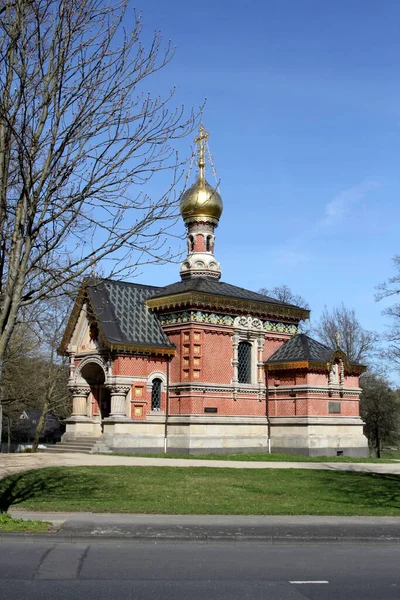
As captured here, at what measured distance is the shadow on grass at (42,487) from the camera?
1452 centimetres

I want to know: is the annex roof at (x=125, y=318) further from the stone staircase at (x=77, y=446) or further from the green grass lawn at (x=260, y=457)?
the green grass lawn at (x=260, y=457)

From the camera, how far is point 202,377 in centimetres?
Result: 3020

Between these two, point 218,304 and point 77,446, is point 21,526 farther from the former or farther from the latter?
point 218,304

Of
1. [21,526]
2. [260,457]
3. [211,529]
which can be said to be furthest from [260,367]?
[21,526]

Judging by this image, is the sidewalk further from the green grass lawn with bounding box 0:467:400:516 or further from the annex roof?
the annex roof

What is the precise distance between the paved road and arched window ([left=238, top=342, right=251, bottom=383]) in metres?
7.12

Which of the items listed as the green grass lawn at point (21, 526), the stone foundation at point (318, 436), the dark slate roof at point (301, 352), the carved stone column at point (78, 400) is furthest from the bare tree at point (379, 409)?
the green grass lawn at point (21, 526)

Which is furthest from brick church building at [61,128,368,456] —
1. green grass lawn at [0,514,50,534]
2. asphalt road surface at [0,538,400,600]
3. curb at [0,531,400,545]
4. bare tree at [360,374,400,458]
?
asphalt road surface at [0,538,400,600]

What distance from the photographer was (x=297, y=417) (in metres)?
31.1

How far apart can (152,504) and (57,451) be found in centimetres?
1763

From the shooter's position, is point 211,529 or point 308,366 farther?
point 308,366

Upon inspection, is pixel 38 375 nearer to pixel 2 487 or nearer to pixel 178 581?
pixel 2 487

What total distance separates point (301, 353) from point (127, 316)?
8.06 meters

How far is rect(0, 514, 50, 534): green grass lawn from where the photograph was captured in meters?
10.8
